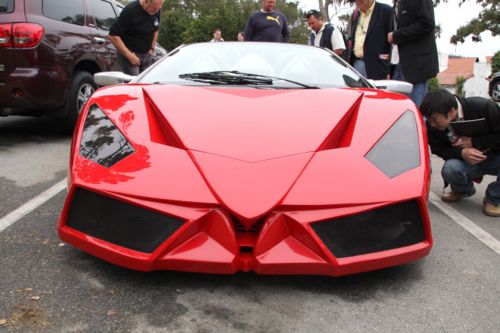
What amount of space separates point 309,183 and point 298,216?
16 centimetres

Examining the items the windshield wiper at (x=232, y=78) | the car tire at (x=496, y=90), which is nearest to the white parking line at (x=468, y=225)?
the windshield wiper at (x=232, y=78)

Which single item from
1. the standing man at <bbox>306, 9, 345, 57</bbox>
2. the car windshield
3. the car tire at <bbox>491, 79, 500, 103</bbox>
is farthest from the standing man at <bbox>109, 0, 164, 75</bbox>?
the car tire at <bbox>491, 79, 500, 103</bbox>

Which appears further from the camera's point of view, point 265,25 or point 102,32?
point 265,25

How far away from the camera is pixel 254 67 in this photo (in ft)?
10.1

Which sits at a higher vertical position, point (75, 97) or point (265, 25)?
point (265, 25)

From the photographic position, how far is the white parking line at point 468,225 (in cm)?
266

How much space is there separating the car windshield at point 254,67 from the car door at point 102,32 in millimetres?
2296

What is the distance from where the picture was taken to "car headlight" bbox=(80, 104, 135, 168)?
2.06 m

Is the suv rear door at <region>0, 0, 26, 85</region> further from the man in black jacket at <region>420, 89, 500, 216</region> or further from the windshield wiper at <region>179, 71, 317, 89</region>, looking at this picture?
the man in black jacket at <region>420, 89, 500, 216</region>

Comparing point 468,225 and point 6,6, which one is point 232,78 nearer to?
point 468,225

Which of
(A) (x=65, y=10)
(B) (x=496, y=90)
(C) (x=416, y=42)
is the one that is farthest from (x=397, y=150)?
(B) (x=496, y=90)

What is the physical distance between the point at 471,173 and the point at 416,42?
1787 millimetres

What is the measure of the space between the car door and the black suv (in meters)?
0.01

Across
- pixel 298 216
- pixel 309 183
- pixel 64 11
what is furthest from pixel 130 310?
pixel 64 11
